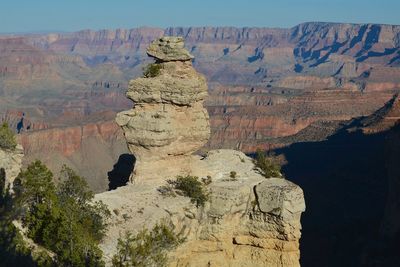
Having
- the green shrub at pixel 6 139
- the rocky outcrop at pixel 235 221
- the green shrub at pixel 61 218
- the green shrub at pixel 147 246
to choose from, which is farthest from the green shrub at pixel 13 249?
the green shrub at pixel 6 139

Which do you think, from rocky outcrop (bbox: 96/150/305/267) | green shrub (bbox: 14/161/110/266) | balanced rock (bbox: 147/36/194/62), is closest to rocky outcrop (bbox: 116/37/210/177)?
balanced rock (bbox: 147/36/194/62)

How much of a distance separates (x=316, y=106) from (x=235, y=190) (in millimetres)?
135551

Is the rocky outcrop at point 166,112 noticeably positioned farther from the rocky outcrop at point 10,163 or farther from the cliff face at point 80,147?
the cliff face at point 80,147

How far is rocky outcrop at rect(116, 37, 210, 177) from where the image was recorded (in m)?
25.3

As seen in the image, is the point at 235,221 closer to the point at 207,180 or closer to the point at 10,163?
the point at 207,180

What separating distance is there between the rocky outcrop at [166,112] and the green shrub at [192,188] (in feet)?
5.24

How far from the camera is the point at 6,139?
83.8ft

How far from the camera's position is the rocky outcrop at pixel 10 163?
22.6 meters

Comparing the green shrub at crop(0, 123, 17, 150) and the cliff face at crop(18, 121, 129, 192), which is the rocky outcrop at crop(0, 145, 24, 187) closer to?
the green shrub at crop(0, 123, 17, 150)

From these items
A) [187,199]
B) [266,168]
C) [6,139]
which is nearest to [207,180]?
[187,199]

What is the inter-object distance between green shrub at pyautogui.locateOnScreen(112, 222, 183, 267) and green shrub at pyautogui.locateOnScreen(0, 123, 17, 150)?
323 inches

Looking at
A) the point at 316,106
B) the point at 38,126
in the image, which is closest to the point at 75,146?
the point at 38,126

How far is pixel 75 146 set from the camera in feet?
432

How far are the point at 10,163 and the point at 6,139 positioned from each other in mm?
2668
